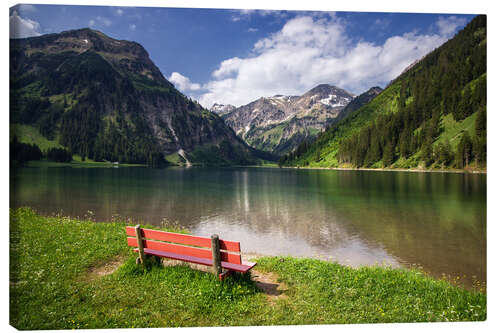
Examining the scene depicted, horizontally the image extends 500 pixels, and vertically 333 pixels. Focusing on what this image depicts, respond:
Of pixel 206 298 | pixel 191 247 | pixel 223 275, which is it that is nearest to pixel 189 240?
pixel 191 247

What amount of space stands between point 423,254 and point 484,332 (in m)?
10.3

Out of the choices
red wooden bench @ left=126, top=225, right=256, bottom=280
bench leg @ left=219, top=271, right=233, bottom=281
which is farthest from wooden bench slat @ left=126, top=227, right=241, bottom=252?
bench leg @ left=219, top=271, right=233, bottom=281

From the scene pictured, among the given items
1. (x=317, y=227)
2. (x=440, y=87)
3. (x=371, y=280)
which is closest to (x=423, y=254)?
(x=317, y=227)

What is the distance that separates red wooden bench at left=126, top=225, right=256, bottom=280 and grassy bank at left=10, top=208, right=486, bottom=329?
0.49m

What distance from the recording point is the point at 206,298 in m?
7.54

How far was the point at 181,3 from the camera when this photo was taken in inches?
427

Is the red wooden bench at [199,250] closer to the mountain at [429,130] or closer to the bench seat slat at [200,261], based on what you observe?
the bench seat slat at [200,261]

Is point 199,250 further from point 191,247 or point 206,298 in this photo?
point 206,298

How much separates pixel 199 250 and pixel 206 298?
1.39 m

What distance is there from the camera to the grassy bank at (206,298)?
7090mm

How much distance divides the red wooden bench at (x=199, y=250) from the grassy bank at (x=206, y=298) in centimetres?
49

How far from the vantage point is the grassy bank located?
709 centimetres

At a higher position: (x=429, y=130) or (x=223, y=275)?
(x=429, y=130)

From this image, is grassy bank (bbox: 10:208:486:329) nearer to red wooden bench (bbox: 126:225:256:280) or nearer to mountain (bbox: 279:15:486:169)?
red wooden bench (bbox: 126:225:256:280)
